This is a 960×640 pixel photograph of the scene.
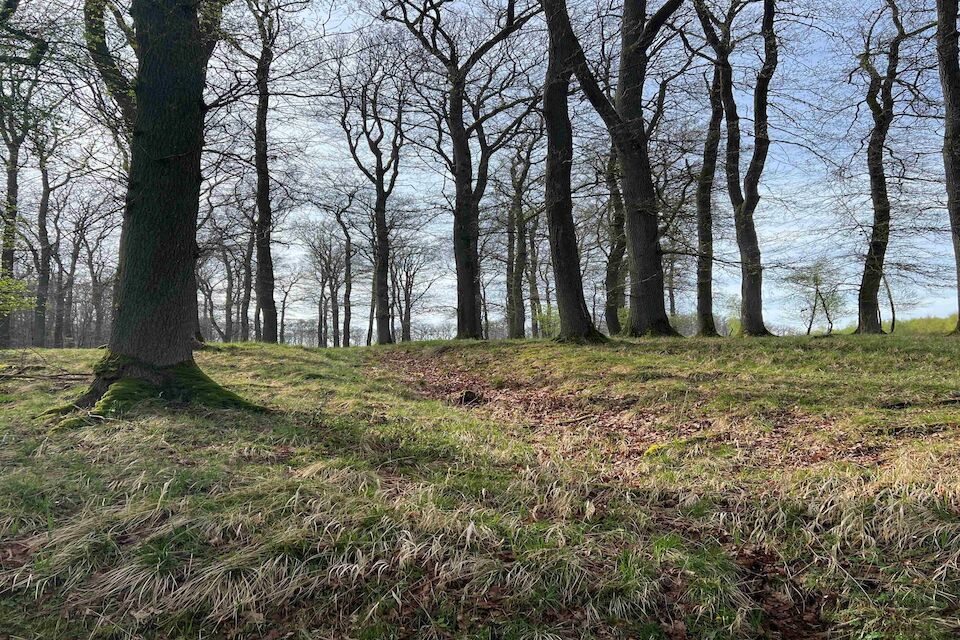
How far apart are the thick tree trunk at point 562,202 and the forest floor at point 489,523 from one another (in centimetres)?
409

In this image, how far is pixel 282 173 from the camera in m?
11.5

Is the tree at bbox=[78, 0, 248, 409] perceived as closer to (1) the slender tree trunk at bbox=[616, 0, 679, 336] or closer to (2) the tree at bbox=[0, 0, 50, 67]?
(2) the tree at bbox=[0, 0, 50, 67]

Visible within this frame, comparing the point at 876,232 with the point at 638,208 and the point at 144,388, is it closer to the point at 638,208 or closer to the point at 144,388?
the point at 638,208

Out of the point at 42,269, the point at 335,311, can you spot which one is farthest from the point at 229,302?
the point at 42,269

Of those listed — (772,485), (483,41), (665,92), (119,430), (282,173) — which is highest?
(483,41)

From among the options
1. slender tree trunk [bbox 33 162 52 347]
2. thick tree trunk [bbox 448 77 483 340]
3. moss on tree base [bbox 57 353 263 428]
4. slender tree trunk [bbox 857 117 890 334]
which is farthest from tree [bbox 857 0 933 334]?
slender tree trunk [bbox 33 162 52 347]

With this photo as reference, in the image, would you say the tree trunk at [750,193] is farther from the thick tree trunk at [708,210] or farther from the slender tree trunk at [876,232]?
the slender tree trunk at [876,232]

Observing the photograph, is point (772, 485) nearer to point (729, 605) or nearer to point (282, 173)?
point (729, 605)

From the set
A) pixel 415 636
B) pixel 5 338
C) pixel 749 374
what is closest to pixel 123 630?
pixel 415 636

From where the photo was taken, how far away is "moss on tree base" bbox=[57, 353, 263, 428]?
4656 mm

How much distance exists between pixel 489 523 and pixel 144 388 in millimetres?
4035

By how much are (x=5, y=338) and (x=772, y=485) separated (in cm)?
2080

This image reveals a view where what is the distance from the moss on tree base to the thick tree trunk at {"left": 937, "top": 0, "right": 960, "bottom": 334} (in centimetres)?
1203

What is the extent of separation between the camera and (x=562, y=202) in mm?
9211
